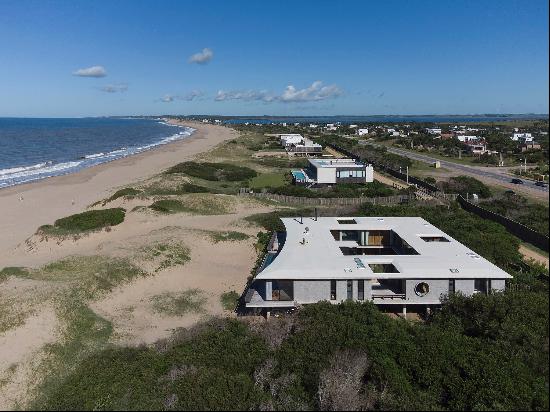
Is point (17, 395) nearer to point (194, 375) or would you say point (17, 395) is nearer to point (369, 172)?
point (194, 375)

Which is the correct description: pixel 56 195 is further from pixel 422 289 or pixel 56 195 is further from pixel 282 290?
pixel 422 289

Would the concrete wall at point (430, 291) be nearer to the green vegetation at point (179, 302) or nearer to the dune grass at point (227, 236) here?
the green vegetation at point (179, 302)

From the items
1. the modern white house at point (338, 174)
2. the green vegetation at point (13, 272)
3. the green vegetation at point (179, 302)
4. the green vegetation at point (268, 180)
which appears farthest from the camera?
the green vegetation at point (268, 180)

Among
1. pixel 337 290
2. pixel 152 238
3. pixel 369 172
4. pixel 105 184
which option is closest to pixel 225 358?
pixel 337 290

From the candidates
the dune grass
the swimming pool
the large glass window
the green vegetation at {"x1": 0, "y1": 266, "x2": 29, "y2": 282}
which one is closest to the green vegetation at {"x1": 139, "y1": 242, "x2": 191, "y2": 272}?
the dune grass

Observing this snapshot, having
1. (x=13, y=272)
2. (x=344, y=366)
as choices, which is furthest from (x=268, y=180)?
(x=344, y=366)

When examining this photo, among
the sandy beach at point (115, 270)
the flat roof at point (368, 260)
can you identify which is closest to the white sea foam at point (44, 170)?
the sandy beach at point (115, 270)
